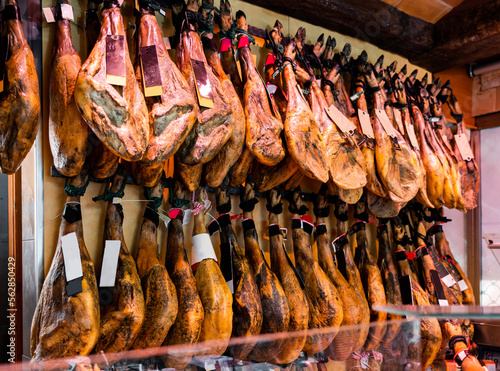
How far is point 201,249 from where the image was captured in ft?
8.14

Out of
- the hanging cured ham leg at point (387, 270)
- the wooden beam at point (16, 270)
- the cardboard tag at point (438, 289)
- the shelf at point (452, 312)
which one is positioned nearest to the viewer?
the shelf at point (452, 312)

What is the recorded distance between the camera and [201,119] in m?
2.24

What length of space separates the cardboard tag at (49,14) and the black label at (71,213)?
0.86 metres

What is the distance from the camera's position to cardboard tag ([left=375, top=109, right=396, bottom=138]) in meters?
3.27

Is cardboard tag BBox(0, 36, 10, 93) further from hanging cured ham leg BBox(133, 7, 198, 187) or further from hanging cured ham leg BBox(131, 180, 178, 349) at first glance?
hanging cured ham leg BBox(131, 180, 178, 349)

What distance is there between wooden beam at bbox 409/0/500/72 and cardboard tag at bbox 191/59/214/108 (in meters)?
2.48

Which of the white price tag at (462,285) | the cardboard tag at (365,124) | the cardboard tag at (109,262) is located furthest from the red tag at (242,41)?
the white price tag at (462,285)

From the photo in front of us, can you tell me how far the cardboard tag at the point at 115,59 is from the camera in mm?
1975

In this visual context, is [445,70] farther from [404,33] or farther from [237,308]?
[237,308]

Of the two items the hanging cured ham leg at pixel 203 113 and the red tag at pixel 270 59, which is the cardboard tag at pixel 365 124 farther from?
the hanging cured ham leg at pixel 203 113

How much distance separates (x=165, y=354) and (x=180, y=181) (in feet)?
4.14

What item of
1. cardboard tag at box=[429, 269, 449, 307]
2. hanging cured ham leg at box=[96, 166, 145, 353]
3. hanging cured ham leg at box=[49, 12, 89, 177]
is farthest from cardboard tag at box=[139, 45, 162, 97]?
cardboard tag at box=[429, 269, 449, 307]

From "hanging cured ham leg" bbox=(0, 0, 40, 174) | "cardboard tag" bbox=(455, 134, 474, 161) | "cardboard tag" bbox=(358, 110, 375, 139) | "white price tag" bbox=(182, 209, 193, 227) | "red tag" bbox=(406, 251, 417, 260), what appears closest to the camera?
"hanging cured ham leg" bbox=(0, 0, 40, 174)

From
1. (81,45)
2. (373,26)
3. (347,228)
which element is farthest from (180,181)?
(373,26)
